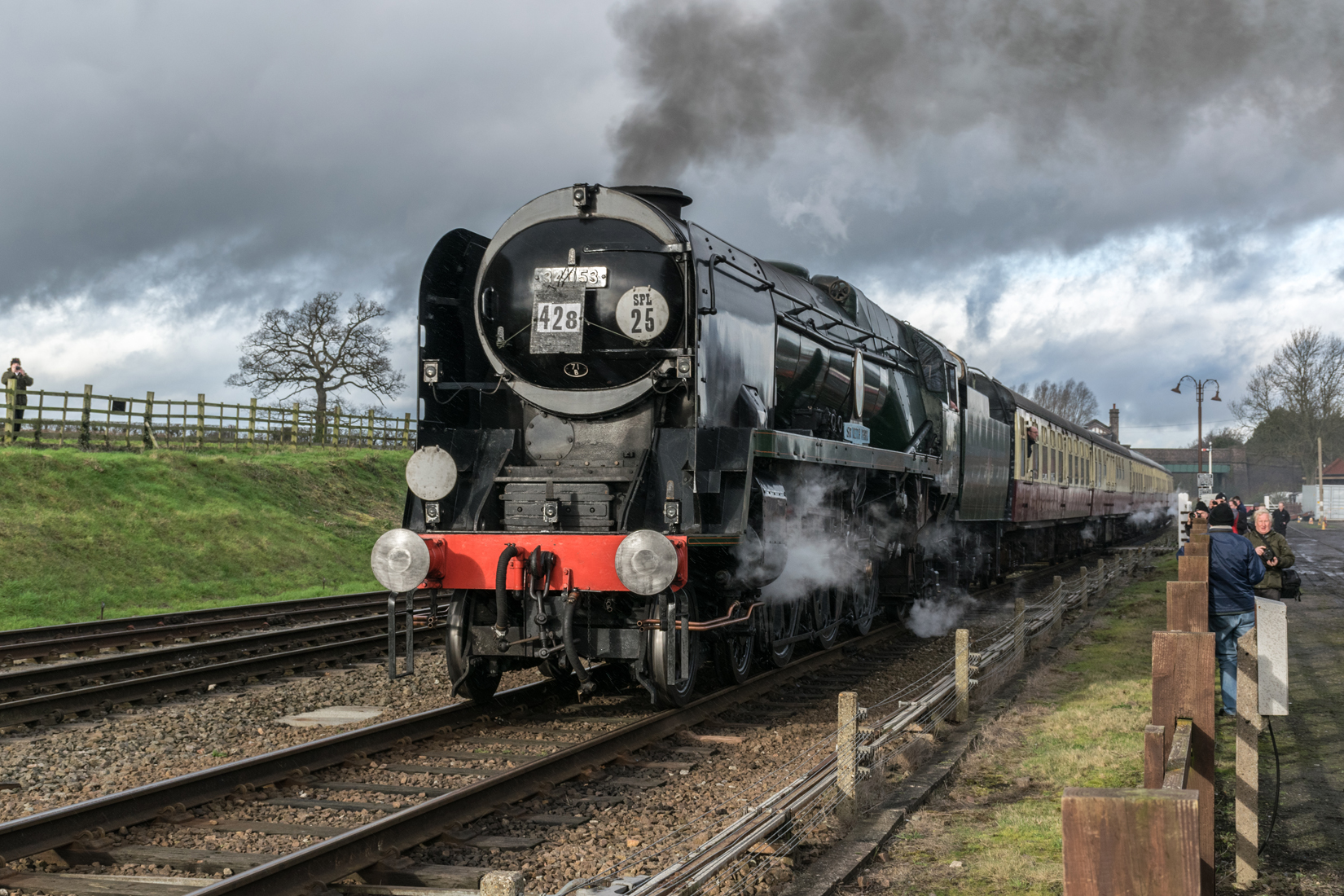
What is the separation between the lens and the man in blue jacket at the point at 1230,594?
23.2 ft

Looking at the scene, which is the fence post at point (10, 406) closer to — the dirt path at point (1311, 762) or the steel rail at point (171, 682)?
the steel rail at point (171, 682)

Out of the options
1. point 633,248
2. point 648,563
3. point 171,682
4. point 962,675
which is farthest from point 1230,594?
point 171,682

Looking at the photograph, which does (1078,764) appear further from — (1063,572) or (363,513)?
(363,513)

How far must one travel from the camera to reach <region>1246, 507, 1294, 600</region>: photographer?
30.3ft

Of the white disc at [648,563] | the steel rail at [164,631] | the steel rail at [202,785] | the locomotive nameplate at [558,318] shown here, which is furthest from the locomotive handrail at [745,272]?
the steel rail at [164,631]

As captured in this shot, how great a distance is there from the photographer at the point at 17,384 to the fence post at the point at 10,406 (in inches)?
0.7

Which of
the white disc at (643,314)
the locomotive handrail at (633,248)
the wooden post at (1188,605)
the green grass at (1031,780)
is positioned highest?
the locomotive handrail at (633,248)

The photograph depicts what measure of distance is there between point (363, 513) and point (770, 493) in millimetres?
19308

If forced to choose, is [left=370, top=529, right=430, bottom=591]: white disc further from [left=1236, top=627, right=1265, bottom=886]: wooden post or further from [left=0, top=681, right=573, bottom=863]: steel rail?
[left=1236, top=627, right=1265, bottom=886]: wooden post

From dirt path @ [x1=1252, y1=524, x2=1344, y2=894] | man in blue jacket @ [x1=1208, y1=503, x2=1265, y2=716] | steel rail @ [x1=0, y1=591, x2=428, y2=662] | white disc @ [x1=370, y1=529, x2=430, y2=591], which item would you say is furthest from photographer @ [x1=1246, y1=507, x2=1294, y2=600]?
steel rail @ [x1=0, y1=591, x2=428, y2=662]

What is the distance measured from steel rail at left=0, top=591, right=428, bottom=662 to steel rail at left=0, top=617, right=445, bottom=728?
5.53 ft

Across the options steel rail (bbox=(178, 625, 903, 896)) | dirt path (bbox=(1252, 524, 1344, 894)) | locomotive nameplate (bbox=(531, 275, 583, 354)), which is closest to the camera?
steel rail (bbox=(178, 625, 903, 896))

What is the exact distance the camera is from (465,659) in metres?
7.31

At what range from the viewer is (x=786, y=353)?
30.1ft
